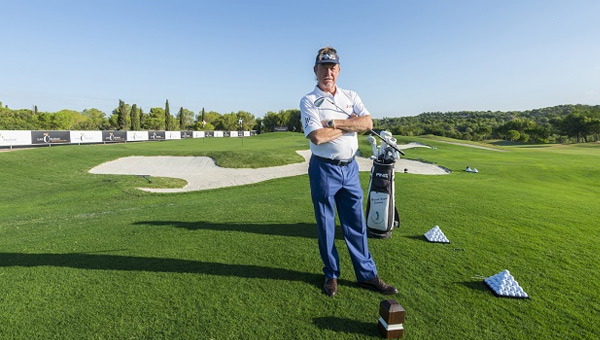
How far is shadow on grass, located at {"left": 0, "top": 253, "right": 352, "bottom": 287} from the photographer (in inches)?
136

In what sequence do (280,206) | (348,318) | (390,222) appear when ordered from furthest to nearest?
(280,206), (390,222), (348,318)

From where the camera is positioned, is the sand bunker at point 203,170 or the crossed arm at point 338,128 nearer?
the crossed arm at point 338,128

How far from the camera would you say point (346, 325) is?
258 cm

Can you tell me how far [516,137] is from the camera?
6500cm

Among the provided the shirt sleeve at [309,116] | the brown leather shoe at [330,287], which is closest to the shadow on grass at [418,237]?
the brown leather shoe at [330,287]

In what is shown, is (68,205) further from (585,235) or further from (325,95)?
(585,235)


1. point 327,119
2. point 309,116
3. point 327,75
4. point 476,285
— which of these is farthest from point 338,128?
point 476,285

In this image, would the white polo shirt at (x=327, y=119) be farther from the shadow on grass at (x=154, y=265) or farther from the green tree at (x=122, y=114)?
the green tree at (x=122, y=114)

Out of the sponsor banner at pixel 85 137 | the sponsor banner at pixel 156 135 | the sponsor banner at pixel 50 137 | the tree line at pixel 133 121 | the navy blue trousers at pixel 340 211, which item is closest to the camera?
the navy blue trousers at pixel 340 211

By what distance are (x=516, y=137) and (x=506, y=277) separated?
7682 cm

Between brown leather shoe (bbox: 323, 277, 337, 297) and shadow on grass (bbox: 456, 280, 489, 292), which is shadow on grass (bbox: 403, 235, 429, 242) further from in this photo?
brown leather shoe (bbox: 323, 277, 337, 297)

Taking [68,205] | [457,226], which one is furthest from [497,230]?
[68,205]

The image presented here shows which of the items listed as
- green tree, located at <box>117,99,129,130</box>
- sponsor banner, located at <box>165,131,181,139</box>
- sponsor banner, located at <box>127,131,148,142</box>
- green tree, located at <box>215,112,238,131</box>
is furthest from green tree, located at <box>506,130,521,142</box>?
green tree, located at <box>117,99,129,130</box>

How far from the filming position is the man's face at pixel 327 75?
10.4 feet
